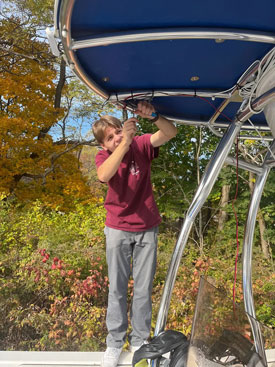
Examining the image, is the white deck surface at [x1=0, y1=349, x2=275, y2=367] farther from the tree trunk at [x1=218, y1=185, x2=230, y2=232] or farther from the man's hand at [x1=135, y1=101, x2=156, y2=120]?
the tree trunk at [x1=218, y1=185, x2=230, y2=232]

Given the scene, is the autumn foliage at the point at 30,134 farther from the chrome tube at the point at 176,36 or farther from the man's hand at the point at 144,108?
the chrome tube at the point at 176,36

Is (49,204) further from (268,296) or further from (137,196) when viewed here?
(137,196)

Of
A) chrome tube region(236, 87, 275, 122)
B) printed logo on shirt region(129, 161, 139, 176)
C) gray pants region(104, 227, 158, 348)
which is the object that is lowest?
gray pants region(104, 227, 158, 348)

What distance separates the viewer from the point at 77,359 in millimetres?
1900

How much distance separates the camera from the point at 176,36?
0.98 meters

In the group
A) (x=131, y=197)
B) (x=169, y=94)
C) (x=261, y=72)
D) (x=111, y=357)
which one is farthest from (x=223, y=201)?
(x=261, y=72)

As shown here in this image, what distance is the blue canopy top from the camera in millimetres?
904

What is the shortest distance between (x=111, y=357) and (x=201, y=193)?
1.04 meters

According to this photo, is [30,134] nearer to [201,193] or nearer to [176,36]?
[201,193]

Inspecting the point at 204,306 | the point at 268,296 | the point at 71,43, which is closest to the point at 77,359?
the point at 204,306

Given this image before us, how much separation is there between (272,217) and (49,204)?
14.3 feet

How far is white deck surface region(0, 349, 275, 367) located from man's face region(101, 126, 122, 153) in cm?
117

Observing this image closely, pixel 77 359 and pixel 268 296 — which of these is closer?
pixel 77 359

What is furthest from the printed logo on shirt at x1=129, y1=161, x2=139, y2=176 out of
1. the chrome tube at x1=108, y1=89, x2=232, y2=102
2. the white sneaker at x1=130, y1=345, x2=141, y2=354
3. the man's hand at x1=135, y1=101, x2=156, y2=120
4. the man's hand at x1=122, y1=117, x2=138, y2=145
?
the white sneaker at x1=130, y1=345, x2=141, y2=354
